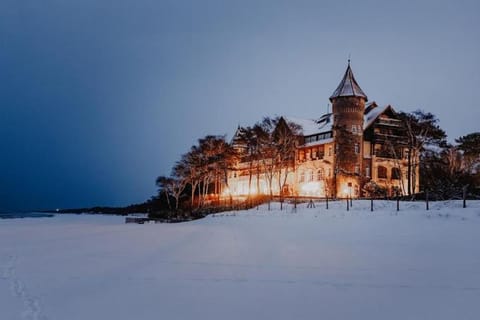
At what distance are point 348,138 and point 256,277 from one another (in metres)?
43.4

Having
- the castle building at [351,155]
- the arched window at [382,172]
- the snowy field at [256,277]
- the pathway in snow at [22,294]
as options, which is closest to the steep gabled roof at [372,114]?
the castle building at [351,155]

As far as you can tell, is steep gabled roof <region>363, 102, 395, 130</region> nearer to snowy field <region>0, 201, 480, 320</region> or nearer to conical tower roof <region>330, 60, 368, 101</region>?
conical tower roof <region>330, 60, 368, 101</region>

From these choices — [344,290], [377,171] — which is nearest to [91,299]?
[344,290]

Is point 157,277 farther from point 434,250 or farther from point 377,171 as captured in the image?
point 377,171

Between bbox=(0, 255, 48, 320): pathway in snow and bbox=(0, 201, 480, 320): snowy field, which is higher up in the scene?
bbox=(0, 201, 480, 320): snowy field

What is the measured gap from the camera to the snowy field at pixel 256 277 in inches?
308

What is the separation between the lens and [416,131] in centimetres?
4688

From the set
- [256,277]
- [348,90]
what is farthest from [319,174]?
[256,277]

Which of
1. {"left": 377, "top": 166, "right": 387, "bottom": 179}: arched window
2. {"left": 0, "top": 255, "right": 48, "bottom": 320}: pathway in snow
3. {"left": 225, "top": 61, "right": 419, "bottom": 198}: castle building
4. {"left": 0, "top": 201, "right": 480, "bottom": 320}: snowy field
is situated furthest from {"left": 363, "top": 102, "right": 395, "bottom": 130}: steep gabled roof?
{"left": 0, "top": 255, "right": 48, "bottom": 320}: pathway in snow

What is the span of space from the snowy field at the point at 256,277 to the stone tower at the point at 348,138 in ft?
103

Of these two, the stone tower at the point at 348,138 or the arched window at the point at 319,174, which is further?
the arched window at the point at 319,174

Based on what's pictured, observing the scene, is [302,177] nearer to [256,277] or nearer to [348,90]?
[348,90]

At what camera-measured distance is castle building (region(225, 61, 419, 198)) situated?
51.1 m

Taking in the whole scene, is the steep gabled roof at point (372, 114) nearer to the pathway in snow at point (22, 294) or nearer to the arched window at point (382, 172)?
the arched window at point (382, 172)
